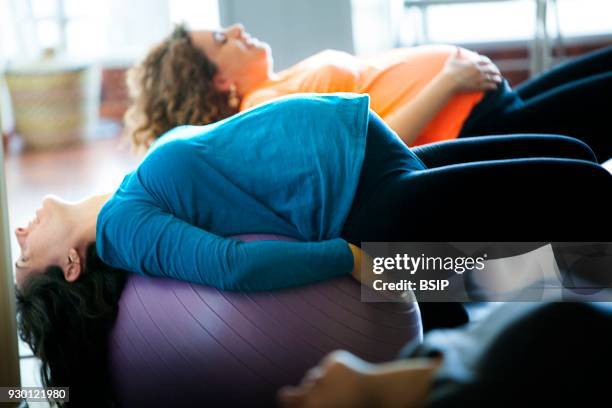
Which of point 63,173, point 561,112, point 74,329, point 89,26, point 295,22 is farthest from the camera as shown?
point 89,26

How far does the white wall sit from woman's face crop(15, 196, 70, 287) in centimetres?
202

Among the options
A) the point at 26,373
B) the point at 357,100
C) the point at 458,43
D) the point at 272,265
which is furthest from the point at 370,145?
the point at 458,43

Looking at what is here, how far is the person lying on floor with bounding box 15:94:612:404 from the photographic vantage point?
1.62m

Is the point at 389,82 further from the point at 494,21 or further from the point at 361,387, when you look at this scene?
the point at 494,21

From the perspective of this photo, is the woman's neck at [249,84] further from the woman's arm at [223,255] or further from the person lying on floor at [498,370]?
the person lying on floor at [498,370]

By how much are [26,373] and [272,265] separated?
104 centimetres

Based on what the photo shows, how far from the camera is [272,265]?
1.67m

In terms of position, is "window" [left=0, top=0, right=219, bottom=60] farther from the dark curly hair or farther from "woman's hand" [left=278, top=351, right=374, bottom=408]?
"woman's hand" [left=278, top=351, right=374, bottom=408]

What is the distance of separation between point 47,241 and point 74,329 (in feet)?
0.69

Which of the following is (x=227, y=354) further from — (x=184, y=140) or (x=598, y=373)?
(x=598, y=373)

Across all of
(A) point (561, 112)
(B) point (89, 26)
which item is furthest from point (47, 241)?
(B) point (89, 26)

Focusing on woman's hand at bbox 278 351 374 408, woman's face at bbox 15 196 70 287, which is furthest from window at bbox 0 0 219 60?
woman's hand at bbox 278 351 374 408

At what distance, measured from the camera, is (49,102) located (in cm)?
602

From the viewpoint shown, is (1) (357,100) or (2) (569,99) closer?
(1) (357,100)
